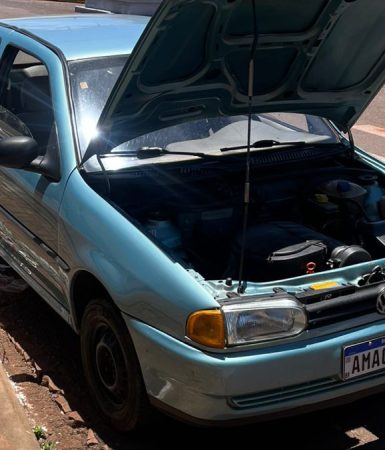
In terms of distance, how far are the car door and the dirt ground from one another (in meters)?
0.40

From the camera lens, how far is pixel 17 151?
3.69 meters

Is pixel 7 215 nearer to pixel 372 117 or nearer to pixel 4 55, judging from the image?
pixel 4 55

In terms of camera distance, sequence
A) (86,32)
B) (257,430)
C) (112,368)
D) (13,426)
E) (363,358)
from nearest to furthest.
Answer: (363,358) < (13,426) < (112,368) < (257,430) < (86,32)

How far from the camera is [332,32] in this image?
3764 mm

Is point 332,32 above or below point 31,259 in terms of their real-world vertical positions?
above

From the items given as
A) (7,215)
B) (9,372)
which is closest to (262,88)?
Answer: (7,215)

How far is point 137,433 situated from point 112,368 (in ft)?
1.03

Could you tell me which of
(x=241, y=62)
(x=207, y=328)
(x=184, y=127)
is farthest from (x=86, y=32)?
(x=207, y=328)

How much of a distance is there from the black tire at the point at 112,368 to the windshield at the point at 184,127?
914mm

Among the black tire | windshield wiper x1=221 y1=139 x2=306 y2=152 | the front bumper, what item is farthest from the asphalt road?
the front bumper

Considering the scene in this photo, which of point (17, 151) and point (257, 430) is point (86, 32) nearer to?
point (17, 151)

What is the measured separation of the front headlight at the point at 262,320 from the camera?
111 inches

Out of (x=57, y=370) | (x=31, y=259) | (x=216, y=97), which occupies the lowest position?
(x=57, y=370)

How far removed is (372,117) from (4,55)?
25.4 ft
